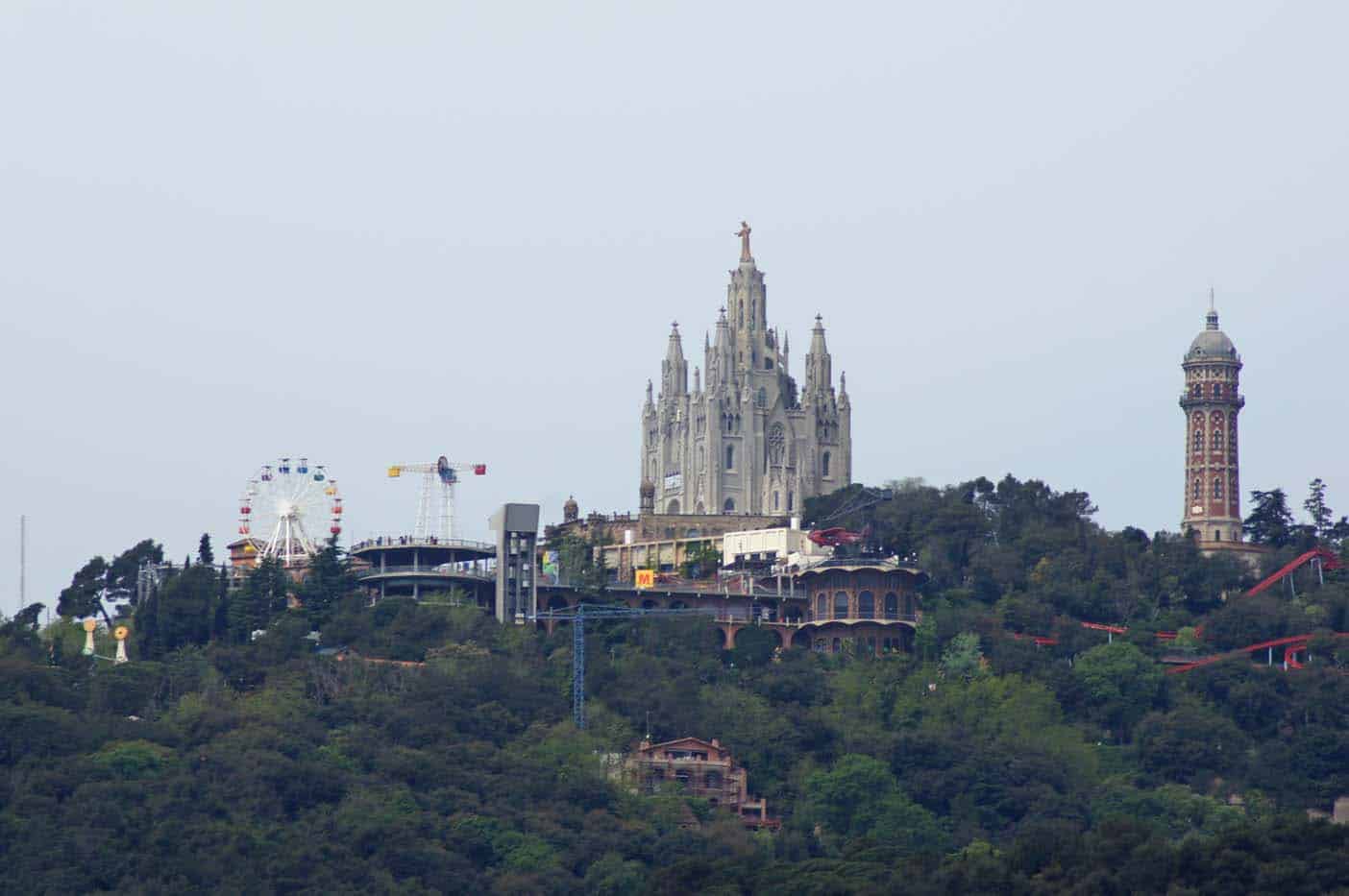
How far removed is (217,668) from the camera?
6467 inches

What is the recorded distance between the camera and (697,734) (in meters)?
162

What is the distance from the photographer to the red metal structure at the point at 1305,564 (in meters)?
185

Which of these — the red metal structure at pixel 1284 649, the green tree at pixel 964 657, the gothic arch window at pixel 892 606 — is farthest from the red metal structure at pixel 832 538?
the red metal structure at pixel 1284 649

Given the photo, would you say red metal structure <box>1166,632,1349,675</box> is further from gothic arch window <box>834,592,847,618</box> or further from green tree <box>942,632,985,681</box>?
gothic arch window <box>834,592,847,618</box>

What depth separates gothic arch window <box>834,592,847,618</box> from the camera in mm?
176250

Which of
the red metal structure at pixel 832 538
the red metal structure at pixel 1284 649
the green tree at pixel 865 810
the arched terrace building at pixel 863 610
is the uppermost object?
the red metal structure at pixel 832 538

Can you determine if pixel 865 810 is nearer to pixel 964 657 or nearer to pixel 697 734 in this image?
pixel 697 734

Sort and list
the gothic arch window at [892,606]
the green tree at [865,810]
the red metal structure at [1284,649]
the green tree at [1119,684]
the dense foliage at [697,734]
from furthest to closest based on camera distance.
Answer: the gothic arch window at [892,606] → the red metal structure at [1284,649] → the green tree at [1119,684] → the green tree at [865,810] → the dense foliage at [697,734]

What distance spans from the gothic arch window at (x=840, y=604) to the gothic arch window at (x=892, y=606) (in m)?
2.04

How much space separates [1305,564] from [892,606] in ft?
81.5

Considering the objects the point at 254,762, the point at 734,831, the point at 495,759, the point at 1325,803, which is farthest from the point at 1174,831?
the point at 254,762

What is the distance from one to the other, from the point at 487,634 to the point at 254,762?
22103 mm

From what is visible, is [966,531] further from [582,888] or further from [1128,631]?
[582,888]

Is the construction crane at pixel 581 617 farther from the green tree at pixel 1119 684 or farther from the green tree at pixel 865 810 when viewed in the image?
the green tree at pixel 1119 684
